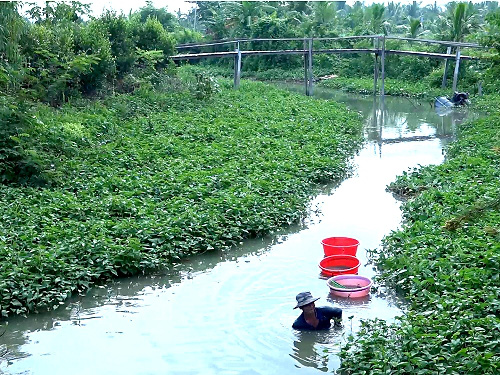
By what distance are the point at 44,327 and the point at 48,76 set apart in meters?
10.2

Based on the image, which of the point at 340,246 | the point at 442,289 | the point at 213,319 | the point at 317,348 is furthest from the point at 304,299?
the point at 340,246

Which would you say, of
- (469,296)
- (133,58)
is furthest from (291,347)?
(133,58)

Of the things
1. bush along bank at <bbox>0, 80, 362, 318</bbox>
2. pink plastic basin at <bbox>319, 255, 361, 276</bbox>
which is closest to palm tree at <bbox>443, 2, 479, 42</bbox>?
bush along bank at <bbox>0, 80, 362, 318</bbox>

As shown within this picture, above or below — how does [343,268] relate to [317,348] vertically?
below

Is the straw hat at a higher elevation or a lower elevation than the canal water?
higher

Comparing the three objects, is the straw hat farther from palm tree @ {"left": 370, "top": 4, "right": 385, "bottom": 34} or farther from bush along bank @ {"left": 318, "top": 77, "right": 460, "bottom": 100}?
palm tree @ {"left": 370, "top": 4, "right": 385, "bottom": 34}

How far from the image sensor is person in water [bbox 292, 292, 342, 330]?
651 cm

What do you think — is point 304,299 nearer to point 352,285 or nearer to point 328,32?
point 352,285

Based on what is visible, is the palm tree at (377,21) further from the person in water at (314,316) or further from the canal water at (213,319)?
the person in water at (314,316)

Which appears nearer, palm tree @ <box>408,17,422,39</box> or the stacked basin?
the stacked basin

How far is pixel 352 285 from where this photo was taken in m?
7.65

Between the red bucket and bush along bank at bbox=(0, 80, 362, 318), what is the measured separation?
3.73 ft

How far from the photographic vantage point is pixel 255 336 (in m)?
6.48

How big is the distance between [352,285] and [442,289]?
123 cm
